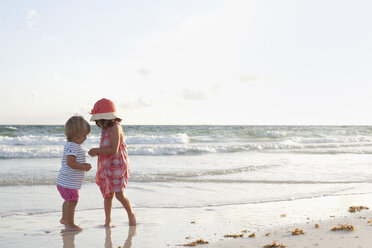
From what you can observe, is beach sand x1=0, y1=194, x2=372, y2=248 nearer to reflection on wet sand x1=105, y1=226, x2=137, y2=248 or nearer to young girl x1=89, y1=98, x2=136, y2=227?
reflection on wet sand x1=105, y1=226, x2=137, y2=248

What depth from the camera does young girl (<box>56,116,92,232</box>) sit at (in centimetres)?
420

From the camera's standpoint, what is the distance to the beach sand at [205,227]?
368 centimetres

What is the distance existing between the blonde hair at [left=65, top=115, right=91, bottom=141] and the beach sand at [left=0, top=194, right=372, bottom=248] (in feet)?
3.39

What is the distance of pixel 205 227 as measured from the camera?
424 cm

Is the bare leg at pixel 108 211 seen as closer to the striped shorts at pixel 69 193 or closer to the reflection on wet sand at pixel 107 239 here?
the reflection on wet sand at pixel 107 239

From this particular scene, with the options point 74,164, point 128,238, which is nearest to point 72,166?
point 74,164

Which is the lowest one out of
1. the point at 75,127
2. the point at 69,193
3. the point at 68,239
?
the point at 68,239

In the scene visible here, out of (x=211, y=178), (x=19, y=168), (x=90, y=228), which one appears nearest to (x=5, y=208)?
(x=90, y=228)

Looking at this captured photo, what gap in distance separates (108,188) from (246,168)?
20.2ft

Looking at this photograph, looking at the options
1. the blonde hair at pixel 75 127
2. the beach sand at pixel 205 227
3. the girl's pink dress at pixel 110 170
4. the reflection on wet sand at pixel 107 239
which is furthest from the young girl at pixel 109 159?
the beach sand at pixel 205 227

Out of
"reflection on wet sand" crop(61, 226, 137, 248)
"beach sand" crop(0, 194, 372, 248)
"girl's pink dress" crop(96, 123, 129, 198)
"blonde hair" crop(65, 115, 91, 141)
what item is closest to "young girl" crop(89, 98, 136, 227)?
"girl's pink dress" crop(96, 123, 129, 198)

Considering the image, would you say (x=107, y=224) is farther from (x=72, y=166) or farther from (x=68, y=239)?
(x=72, y=166)

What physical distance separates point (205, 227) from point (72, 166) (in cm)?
156

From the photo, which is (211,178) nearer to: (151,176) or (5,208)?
(151,176)
